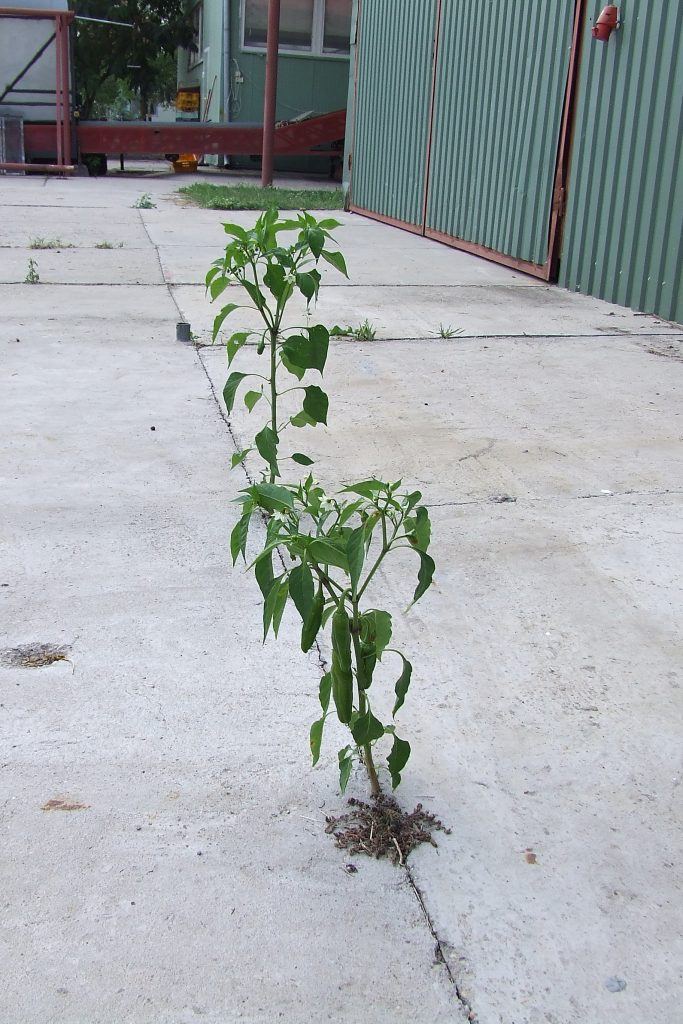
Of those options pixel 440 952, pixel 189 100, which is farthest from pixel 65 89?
pixel 440 952

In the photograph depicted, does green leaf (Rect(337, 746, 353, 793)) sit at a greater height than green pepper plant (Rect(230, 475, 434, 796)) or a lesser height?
lesser

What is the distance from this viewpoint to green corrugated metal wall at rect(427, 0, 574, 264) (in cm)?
837

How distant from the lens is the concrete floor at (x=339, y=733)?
5.58ft

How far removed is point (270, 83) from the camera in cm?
1473

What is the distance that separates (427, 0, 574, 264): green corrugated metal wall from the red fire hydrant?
0.62 m

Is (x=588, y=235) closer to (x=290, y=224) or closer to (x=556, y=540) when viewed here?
(x=556, y=540)

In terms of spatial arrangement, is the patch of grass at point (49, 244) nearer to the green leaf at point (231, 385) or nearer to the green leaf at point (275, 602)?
the green leaf at point (231, 385)

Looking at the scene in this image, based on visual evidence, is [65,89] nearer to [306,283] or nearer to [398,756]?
[306,283]

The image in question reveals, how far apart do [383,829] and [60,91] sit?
17.4 m

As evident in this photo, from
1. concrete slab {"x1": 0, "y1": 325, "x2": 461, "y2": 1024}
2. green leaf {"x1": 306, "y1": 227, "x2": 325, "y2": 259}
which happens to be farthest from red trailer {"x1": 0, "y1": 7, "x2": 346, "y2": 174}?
green leaf {"x1": 306, "y1": 227, "x2": 325, "y2": 259}

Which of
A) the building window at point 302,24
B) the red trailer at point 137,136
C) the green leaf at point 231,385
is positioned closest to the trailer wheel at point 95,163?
the red trailer at point 137,136

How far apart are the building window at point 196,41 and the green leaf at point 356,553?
23572 mm

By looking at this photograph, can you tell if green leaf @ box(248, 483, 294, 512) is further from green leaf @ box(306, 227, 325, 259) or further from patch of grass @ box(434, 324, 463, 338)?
patch of grass @ box(434, 324, 463, 338)

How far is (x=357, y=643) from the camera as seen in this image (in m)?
2.01
